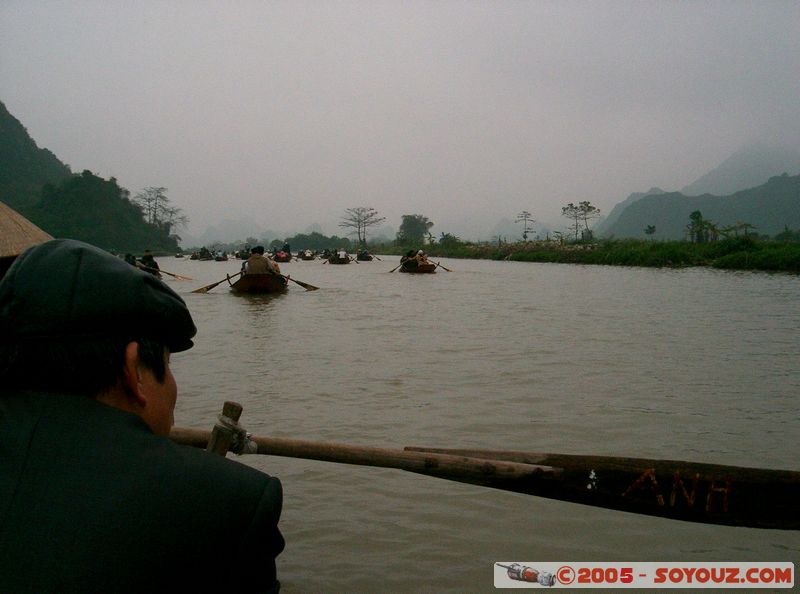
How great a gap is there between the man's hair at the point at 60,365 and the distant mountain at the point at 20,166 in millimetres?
93785

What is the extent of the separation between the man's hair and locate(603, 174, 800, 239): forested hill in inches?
3771

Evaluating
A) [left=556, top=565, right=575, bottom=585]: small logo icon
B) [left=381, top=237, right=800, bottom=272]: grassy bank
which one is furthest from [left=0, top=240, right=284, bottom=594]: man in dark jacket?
[left=381, top=237, right=800, bottom=272]: grassy bank

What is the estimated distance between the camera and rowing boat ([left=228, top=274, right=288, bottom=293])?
17.0 metres

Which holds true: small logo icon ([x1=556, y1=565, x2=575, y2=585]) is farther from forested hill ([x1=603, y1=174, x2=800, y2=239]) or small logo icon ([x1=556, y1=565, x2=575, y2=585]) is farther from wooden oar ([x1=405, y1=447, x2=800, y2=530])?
forested hill ([x1=603, y1=174, x2=800, y2=239])

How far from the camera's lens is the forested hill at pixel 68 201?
7781cm

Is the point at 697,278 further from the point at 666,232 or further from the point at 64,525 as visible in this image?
the point at 666,232

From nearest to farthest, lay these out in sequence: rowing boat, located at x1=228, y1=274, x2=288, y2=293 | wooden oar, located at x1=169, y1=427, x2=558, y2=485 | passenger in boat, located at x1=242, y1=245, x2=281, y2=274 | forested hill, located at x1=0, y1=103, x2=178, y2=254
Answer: wooden oar, located at x1=169, y1=427, x2=558, y2=485
passenger in boat, located at x1=242, y1=245, x2=281, y2=274
rowing boat, located at x1=228, y1=274, x2=288, y2=293
forested hill, located at x1=0, y1=103, x2=178, y2=254

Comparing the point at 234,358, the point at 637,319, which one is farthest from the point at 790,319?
the point at 234,358

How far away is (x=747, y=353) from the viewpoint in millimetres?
8305

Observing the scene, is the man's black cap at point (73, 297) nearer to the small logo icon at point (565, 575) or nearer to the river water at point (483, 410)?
the river water at point (483, 410)

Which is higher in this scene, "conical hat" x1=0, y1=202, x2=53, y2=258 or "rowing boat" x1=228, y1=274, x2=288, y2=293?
"conical hat" x1=0, y1=202, x2=53, y2=258

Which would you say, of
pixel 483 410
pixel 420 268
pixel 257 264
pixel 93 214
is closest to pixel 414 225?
pixel 93 214

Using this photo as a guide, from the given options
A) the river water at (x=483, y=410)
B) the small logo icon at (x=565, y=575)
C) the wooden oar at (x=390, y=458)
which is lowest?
the small logo icon at (x=565, y=575)

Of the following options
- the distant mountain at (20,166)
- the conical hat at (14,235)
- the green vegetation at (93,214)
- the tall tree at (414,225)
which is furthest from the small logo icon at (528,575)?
the tall tree at (414,225)
